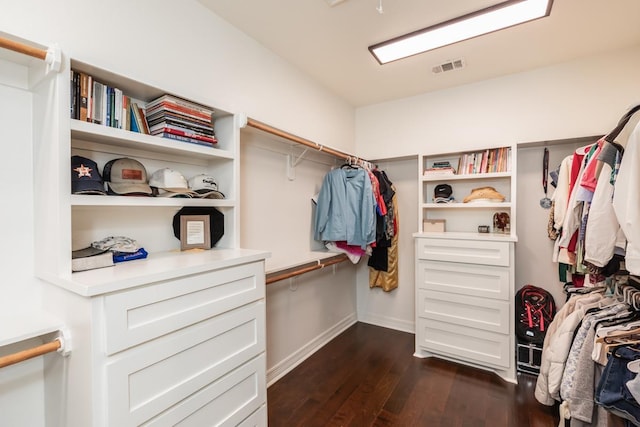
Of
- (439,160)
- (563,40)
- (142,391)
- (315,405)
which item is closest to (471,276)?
(439,160)

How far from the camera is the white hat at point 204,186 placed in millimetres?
1531

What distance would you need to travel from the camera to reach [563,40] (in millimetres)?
2037

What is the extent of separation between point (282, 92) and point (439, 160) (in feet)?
5.60

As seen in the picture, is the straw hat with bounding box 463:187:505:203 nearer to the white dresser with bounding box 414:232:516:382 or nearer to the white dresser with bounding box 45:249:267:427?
the white dresser with bounding box 414:232:516:382

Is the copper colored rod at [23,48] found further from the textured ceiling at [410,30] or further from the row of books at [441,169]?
the row of books at [441,169]

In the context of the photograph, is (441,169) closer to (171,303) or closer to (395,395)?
(395,395)

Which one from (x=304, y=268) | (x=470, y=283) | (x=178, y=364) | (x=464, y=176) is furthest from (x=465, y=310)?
(x=178, y=364)

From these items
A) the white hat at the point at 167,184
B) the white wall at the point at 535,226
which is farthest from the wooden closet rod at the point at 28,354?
the white wall at the point at 535,226

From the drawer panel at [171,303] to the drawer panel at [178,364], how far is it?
39mm

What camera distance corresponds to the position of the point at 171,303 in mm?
1071

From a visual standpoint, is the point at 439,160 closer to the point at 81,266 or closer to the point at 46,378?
the point at 81,266

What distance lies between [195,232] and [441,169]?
218cm

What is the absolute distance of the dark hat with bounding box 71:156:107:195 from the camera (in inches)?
43.8

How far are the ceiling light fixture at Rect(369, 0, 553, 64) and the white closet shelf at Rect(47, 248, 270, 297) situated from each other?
5.70 ft
